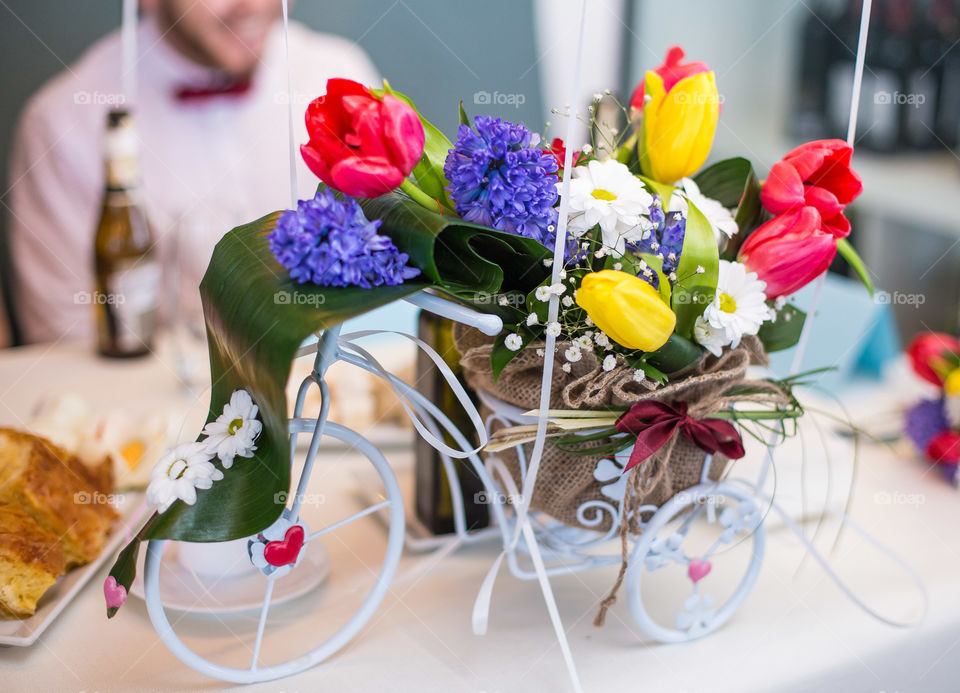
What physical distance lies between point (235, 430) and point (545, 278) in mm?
242

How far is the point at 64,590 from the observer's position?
663 millimetres

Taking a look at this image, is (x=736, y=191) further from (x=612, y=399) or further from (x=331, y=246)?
(x=331, y=246)

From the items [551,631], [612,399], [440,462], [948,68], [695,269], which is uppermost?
[948,68]

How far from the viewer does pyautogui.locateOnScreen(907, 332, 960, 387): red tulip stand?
0.91m

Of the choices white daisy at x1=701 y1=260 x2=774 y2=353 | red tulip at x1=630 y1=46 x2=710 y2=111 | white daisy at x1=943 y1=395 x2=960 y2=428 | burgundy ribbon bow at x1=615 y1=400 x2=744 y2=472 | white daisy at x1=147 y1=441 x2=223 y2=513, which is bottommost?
white daisy at x1=943 y1=395 x2=960 y2=428

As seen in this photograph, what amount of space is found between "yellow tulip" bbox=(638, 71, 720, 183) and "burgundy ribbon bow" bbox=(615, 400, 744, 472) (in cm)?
19

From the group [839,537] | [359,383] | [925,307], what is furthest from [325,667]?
[925,307]

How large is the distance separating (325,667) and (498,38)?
6.21 feet

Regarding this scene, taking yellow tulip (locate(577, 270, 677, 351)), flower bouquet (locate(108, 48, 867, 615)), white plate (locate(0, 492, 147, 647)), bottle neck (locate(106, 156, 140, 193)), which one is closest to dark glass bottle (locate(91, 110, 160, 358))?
bottle neck (locate(106, 156, 140, 193))

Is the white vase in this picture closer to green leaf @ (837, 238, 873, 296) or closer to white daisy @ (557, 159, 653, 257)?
white daisy @ (557, 159, 653, 257)

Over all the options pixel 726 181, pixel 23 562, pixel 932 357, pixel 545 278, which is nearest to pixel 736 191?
pixel 726 181

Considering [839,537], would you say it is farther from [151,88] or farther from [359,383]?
[151,88]

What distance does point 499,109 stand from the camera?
2.38 meters

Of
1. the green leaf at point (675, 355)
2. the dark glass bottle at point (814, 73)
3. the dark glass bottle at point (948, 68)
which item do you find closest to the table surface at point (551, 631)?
the green leaf at point (675, 355)
